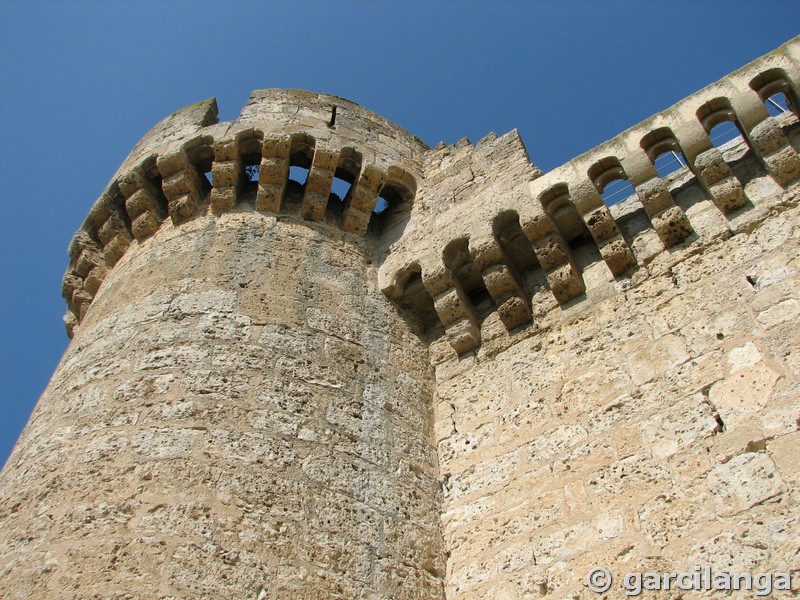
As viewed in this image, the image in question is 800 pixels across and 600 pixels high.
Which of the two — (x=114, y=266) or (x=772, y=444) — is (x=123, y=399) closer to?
(x=114, y=266)

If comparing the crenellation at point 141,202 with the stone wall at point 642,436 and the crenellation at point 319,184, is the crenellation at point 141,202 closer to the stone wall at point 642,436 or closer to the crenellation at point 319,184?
the crenellation at point 319,184

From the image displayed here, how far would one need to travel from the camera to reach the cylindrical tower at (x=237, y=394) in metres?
3.91

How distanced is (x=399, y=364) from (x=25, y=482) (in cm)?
236

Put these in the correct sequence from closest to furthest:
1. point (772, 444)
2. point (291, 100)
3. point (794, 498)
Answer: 1. point (794, 498)
2. point (772, 444)
3. point (291, 100)

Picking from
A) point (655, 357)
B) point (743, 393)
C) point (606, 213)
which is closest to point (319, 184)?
point (606, 213)

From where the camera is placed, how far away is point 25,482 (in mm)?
4434

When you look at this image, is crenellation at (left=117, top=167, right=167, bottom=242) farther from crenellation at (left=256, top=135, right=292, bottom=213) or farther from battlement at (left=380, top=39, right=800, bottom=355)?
battlement at (left=380, top=39, right=800, bottom=355)

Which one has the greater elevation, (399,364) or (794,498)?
(399,364)

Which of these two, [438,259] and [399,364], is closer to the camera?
[399,364]

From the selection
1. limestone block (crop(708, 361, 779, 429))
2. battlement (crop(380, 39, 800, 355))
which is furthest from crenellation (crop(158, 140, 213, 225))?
limestone block (crop(708, 361, 779, 429))

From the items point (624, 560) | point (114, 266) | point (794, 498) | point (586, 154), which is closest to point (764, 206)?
point (586, 154)

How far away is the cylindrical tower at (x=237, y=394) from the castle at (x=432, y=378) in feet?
0.06

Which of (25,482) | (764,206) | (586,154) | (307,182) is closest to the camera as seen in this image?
(25,482)

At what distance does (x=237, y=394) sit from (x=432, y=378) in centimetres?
147
